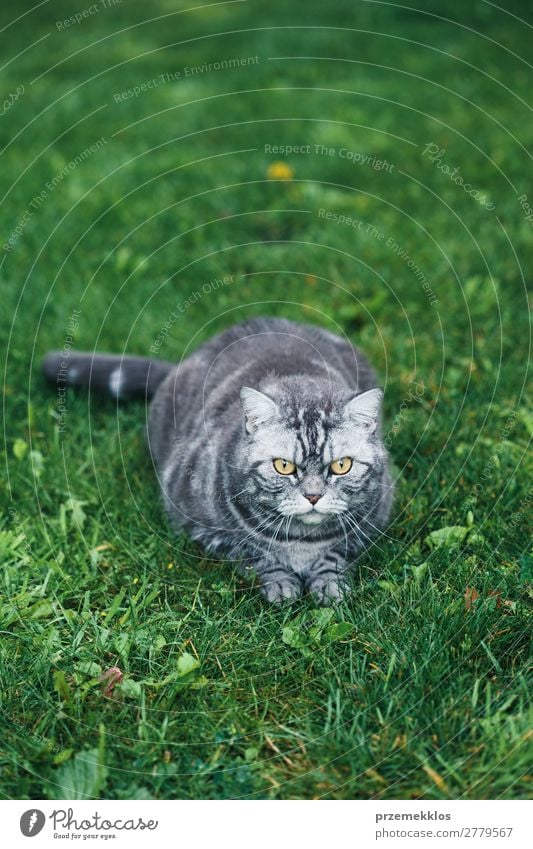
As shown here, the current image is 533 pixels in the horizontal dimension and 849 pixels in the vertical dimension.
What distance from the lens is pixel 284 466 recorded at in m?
3.12

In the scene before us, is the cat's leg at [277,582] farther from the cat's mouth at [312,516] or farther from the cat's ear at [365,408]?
the cat's ear at [365,408]

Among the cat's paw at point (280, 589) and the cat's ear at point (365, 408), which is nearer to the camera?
the cat's ear at point (365, 408)

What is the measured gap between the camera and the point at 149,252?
5.85m

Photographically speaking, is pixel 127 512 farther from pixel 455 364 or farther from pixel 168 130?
pixel 168 130

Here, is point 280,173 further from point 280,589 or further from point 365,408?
point 280,589

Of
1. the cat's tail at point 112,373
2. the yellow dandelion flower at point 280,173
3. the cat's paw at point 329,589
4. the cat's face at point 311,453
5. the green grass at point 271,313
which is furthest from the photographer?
the yellow dandelion flower at point 280,173

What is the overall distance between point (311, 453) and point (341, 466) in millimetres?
147

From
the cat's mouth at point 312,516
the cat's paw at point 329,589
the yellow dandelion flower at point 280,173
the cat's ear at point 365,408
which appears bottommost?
the cat's paw at point 329,589

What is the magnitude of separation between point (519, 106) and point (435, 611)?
19.1ft

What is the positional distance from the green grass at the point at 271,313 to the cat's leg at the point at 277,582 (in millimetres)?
92

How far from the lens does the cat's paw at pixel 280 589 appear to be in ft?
10.7

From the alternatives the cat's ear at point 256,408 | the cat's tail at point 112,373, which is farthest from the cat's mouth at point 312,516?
the cat's tail at point 112,373

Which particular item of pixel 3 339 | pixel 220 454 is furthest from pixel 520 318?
pixel 3 339
